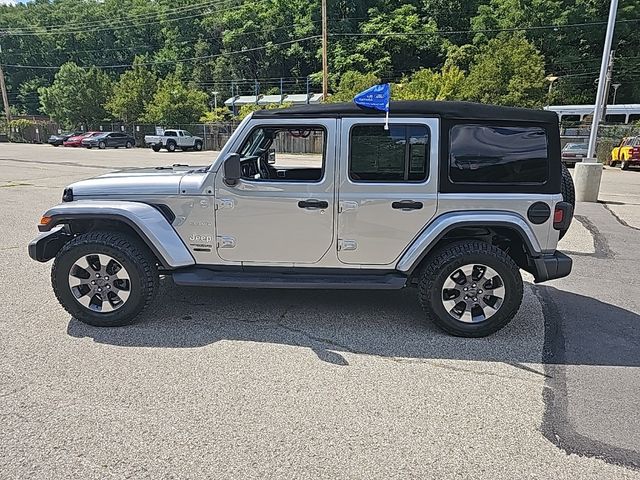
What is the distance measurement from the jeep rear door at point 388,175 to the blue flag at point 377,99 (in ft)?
0.33

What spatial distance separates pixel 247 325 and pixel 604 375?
9.62 ft

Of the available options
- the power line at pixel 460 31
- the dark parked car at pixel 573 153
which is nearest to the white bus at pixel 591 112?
the power line at pixel 460 31

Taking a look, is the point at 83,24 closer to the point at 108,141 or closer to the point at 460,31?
the point at 108,141

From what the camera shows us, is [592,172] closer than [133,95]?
Yes

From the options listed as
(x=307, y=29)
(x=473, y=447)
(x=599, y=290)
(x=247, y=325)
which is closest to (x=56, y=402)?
(x=247, y=325)

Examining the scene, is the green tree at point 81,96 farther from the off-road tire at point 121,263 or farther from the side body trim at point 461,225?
the side body trim at point 461,225

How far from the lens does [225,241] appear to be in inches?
170

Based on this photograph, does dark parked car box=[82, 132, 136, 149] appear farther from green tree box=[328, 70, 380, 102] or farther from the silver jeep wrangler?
the silver jeep wrangler

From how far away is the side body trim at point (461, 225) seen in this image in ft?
13.4

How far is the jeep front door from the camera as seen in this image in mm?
4195

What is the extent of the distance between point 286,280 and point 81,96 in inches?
2379

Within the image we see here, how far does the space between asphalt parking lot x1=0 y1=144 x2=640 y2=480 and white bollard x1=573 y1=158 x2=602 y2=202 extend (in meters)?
8.82

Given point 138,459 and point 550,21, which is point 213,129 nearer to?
point 550,21

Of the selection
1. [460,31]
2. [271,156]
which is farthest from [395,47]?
[271,156]
